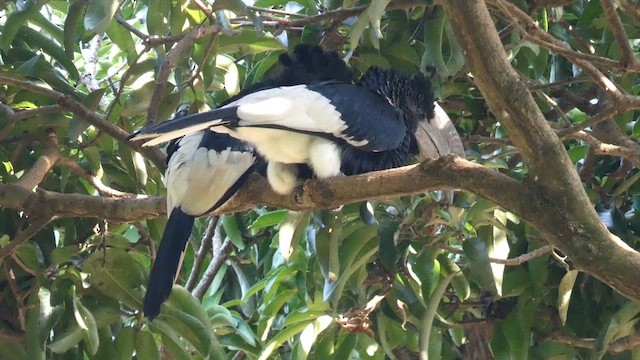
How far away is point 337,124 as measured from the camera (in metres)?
2.00

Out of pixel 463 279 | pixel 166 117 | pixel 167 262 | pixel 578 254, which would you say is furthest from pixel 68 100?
pixel 578 254

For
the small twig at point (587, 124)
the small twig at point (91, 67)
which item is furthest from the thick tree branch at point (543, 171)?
the small twig at point (91, 67)

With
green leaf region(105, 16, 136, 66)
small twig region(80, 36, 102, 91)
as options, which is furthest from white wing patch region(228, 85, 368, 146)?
small twig region(80, 36, 102, 91)

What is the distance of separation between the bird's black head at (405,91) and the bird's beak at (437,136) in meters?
0.02

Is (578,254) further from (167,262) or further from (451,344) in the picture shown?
(451,344)

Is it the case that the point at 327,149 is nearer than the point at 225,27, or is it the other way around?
the point at 225,27

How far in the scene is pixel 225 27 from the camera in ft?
6.11

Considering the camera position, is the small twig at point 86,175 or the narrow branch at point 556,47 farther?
the small twig at point 86,175

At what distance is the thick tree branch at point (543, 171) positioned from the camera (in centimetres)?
135

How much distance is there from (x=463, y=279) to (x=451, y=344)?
43cm

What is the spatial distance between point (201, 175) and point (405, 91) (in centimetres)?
58

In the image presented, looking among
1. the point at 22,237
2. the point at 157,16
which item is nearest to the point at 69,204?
Result: the point at 22,237

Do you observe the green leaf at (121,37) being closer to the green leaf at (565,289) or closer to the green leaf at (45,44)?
the green leaf at (45,44)

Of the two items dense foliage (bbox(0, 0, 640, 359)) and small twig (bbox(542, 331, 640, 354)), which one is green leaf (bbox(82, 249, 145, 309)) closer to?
dense foliage (bbox(0, 0, 640, 359))
